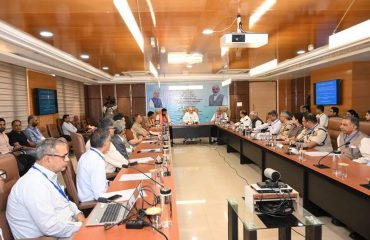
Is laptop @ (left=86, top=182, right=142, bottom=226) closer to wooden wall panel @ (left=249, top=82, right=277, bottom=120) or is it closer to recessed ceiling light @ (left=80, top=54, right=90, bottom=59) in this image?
recessed ceiling light @ (left=80, top=54, right=90, bottom=59)

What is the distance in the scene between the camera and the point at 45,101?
8258 mm

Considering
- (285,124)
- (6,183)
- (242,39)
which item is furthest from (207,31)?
(6,183)

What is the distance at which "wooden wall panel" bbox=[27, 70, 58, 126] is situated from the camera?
765 centimetres

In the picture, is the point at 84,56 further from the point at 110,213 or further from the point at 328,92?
the point at 328,92

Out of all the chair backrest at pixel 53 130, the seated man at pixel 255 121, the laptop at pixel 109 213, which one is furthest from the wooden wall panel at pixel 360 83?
the chair backrest at pixel 53 130

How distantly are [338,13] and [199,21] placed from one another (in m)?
2.01

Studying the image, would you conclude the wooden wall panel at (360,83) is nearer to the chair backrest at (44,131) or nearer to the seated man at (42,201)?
the seated man at (42,201)

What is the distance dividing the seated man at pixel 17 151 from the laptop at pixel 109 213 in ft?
12.6

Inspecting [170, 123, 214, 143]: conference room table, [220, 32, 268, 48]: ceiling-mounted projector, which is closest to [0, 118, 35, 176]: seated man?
[220, 32, 268, 48]: ceiling-mounted projector

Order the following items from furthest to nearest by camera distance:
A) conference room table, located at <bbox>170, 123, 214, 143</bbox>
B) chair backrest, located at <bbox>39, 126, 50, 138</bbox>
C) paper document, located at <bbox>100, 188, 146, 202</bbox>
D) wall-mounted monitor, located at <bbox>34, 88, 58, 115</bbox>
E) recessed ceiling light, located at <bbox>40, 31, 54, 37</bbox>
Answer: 1. conference room table, located at <bbox>170, 123, 214, 143</bbox>
2. wall-mounted monitor, located at <bbox>34, 88, 58, 115</bbox>
3. chair backrest, located at <bbox>39, 126, 50, 138</bbox>
4. recessed ceiling light, located at <bbox>40, 31, 54, 37</bbox>
5. paper document, located at <bbox>100, 188, 146, 202</bbox>

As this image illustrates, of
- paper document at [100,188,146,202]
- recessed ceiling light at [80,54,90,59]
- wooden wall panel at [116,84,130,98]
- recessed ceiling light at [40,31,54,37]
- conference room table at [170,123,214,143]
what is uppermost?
recessed ceiling light at [80,54,90,59]

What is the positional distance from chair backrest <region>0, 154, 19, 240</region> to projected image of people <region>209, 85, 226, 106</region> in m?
11.9

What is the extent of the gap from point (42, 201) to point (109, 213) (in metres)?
→ 0.43

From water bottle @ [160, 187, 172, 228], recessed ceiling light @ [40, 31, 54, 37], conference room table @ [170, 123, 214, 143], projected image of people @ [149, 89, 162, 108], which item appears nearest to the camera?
water bottle @ [160, 187, 172, 228]
